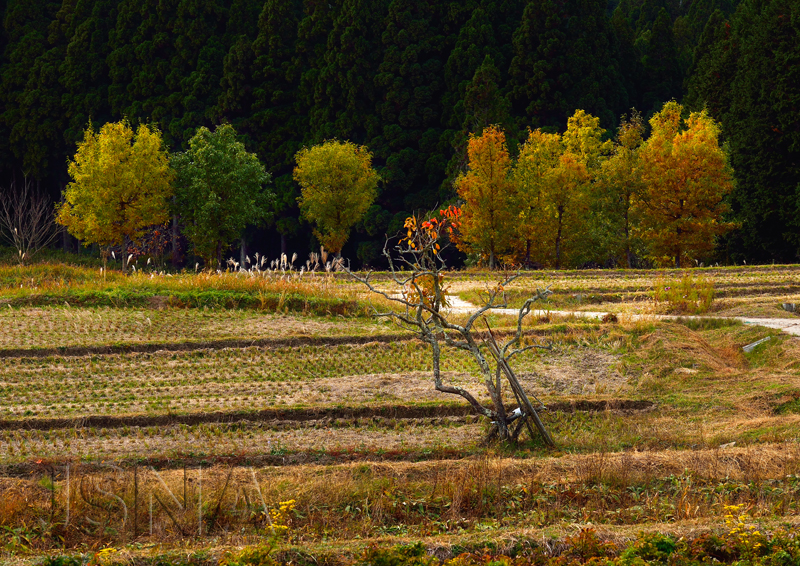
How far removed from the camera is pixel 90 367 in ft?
53.3

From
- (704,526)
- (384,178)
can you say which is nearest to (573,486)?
(704,526)

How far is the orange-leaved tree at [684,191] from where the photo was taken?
1382 inches

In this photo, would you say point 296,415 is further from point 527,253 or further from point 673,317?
point 527,253

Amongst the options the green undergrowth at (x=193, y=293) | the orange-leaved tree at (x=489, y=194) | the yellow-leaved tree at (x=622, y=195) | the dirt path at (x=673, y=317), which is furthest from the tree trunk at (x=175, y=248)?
the dirt path at (x=673, y=317)

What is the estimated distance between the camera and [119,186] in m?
38.6

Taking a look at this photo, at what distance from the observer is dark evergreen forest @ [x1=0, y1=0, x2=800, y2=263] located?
55.4m

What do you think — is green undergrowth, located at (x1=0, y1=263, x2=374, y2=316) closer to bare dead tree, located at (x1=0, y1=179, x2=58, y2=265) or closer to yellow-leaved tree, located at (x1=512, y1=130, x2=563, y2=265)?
bare dead tree, located at (x1=0, y1=179, x2=58, y2=265)

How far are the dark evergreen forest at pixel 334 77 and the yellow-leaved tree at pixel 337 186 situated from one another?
16.4ft

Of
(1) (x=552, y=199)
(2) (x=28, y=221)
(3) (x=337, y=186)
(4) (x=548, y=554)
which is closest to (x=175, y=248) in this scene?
(2) (x=28, y=221)

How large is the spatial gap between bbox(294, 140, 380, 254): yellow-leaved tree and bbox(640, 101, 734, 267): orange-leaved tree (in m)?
17.2

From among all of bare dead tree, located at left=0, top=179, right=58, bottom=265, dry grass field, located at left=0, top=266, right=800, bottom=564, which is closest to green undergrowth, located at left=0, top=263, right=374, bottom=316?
dry grass field, located at left=0, top=266, right=800, bottom=564

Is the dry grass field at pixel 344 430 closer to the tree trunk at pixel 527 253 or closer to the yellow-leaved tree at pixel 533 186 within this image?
the yellow-leaved tree at pixel 533 186

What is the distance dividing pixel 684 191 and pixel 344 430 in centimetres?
2754

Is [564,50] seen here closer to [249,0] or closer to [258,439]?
[249,0]
